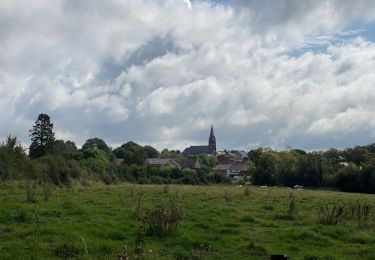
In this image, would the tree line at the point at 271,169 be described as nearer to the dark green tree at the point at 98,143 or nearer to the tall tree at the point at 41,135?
the tall tree at the point at 41,135

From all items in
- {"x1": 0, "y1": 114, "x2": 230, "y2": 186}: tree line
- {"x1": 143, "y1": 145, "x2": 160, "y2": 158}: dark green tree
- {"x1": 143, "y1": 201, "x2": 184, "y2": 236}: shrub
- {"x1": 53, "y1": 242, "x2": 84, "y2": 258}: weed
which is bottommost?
{"x1": 53, "y1": 242, "x2": 84, "y2": 258}: weed

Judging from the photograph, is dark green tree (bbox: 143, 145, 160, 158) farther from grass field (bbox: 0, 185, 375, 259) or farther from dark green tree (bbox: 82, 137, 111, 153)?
grass field (bbox: 0, 185, 375, 259)

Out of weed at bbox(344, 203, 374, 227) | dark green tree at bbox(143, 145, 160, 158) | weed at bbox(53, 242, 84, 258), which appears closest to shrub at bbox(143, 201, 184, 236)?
weed at bbox(53, 242, 84, 258)

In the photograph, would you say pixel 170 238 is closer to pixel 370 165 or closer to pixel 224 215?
pixel 224 215

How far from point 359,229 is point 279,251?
546cm

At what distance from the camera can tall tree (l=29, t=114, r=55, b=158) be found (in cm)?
8712

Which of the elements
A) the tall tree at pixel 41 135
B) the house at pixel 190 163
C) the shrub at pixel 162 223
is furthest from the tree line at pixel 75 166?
the shrub at pixel 162 223

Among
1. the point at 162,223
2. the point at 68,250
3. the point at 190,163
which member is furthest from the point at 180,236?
the point at 190,163

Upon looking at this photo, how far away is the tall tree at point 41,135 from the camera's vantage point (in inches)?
3430

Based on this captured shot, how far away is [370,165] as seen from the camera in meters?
74.8

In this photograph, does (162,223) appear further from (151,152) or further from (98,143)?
(151,152)

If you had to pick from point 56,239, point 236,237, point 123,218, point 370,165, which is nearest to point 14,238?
point 56,239

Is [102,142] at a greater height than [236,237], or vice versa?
[102,142]

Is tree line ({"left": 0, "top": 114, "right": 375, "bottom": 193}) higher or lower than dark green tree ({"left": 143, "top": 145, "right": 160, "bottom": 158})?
lower
